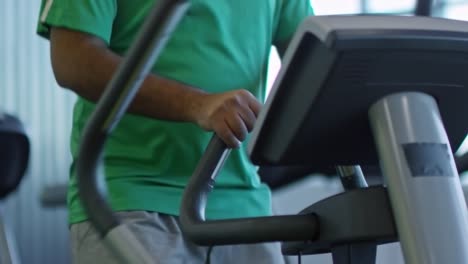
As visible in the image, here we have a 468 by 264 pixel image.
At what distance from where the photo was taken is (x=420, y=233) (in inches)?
38.6

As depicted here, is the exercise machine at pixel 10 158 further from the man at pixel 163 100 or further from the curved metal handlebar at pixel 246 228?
the curved metal handlebar at pixel 246 228

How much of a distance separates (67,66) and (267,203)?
48 cm

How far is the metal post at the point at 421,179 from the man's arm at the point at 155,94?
18cm

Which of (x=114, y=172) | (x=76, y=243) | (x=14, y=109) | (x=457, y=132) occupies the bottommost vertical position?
(x=14, y=109)

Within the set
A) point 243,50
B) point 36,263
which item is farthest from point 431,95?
point 36,263

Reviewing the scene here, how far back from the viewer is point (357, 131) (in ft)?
3.55

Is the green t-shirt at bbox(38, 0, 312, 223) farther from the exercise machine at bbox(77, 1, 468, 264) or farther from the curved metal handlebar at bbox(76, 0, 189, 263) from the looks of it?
the curved metal handlebar at bbox(76, 0, 189, 263)

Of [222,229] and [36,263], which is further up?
[222,229]

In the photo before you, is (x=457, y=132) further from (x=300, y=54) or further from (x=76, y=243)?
(x=76, y=243)

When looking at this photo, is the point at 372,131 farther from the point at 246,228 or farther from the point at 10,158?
the point at 10,158

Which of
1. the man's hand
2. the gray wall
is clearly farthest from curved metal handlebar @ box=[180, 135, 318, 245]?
the gray wall

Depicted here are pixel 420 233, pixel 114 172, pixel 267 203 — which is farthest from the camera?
pixel 267 203

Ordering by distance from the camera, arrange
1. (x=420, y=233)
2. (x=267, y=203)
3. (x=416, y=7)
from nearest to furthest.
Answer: (x=420, y=233) < (x=267, y=203) < (x=416, y=7)

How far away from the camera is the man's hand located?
1130 millimetres
